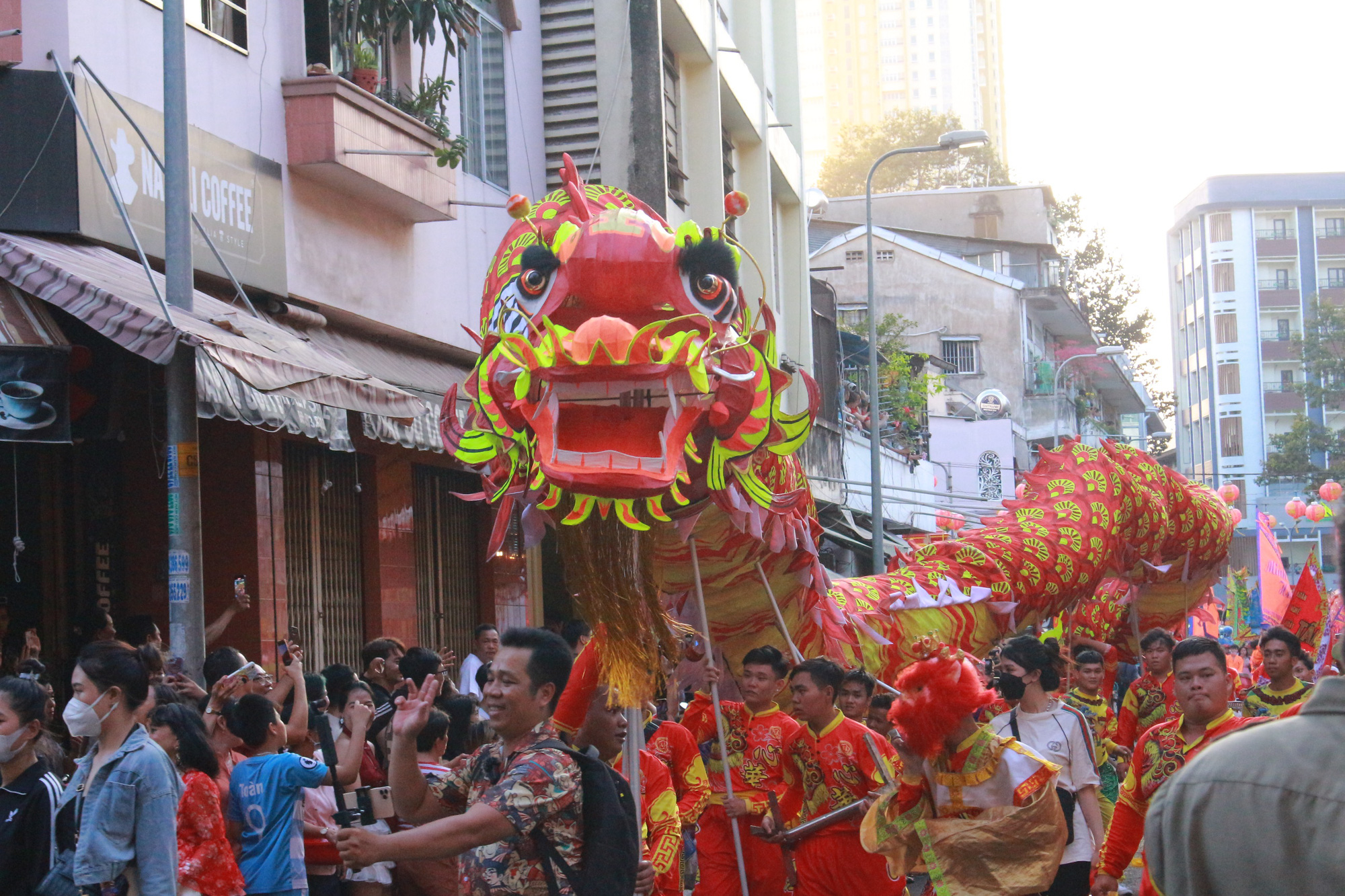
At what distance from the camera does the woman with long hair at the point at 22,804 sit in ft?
15.6

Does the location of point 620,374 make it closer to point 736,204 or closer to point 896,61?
point 736,204

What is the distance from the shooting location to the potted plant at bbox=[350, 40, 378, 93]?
419 inches

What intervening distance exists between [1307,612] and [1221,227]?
5349 centimetres

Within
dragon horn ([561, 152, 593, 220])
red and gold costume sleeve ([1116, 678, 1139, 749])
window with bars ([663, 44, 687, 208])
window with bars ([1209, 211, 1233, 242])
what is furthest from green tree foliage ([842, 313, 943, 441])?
window with bars ([1209, 211, 1233, 242])

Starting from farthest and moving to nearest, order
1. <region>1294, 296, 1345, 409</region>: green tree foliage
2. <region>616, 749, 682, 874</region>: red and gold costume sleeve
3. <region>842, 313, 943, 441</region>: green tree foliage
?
<region>1294, 296, 1345, 409</region>: green tree foliage, <region>842, 313, 943, 441</region>: green tree foliage, <region>616, 749, 682, 874</region>: red and gold costume sleeve

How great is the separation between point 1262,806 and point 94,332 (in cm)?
729

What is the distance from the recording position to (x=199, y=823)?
4914mm

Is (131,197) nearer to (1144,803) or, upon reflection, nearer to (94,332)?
(94,332)

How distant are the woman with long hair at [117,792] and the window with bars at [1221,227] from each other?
61725 mm

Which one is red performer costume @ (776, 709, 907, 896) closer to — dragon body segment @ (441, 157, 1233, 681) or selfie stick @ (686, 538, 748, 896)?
selfie stick @ (686, 538, 748, 896)

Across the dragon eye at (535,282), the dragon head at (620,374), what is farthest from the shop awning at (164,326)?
the dragon eye at (535,282)

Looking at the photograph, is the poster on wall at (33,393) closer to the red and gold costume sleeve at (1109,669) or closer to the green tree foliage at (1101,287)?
the red and gold costume sleeve at (1109,669)

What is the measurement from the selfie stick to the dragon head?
43cm

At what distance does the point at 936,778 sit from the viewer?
5250mm
